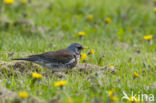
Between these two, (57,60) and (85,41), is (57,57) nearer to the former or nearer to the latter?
(57,60)

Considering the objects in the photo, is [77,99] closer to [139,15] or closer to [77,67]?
[77,67]

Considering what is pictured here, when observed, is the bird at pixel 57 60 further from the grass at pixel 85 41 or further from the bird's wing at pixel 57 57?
the grass at pixel 85 41

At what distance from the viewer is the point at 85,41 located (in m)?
8.75

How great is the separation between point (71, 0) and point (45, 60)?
258 inches

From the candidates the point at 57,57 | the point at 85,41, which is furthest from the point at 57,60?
the point at 85,41

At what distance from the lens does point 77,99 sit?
4.34m

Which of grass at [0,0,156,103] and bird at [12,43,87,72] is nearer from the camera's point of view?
grass at [0,0,156,103]

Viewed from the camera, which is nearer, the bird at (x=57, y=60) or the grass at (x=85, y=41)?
the grass at (x=85, y=41)

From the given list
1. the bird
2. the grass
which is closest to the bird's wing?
the bird

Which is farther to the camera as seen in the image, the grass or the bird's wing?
the bird's wing

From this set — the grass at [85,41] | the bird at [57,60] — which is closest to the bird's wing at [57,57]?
Result: the bird at [57,60]

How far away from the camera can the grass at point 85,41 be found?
16.9 ft

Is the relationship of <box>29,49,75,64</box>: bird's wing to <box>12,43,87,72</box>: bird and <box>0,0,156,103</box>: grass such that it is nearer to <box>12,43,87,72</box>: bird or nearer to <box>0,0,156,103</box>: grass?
<box>12,43,87,72</box>: bird

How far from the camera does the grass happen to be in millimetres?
5164
